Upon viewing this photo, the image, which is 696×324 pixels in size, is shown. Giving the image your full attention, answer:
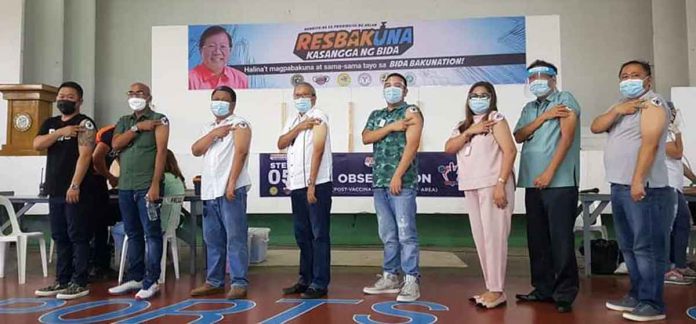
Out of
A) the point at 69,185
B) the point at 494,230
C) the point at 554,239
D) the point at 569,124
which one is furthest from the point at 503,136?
the point at 69,185

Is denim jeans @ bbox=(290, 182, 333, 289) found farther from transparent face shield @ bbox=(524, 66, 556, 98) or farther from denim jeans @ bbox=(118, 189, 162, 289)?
transparent face shield @ bbox=(524, 66, 556, 98)

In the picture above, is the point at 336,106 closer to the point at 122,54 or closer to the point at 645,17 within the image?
the point at 122,54

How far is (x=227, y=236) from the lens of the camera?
3.29 meters


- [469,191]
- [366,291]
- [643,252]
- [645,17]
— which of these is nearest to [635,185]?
[643,252]

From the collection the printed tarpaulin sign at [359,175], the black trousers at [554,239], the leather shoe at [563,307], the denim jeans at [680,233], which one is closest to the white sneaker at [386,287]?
the black trousers at [554,239]

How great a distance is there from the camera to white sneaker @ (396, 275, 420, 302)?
309cm

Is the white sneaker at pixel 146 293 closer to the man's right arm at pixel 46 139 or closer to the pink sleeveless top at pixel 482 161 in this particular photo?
the man's right arm at pixel 46 139

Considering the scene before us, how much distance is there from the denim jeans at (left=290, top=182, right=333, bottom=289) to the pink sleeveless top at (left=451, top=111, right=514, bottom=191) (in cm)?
83

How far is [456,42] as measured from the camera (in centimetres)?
626

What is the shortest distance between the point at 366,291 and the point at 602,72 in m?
4.71

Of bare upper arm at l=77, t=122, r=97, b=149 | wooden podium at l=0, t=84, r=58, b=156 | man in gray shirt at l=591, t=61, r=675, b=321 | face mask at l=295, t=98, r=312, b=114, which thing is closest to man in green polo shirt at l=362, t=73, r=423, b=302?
face mask at l=295, t=98, r=312, b=114

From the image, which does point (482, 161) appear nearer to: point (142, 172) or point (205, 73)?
point (142, 172)

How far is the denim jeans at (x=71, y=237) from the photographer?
331cm

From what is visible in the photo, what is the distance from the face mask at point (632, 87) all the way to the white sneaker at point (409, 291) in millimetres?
1536
